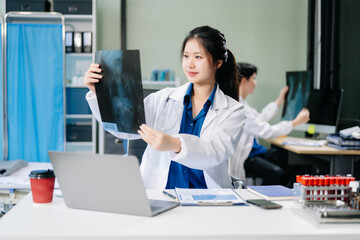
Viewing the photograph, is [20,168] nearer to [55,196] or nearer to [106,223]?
[55,196]

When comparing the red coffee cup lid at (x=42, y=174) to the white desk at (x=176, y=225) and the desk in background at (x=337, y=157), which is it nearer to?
the white desk at (x=176, y=225)

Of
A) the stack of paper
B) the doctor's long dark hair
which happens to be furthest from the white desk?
the doctor's long dark hair

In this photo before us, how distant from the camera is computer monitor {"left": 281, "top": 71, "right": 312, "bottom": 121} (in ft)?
14.1

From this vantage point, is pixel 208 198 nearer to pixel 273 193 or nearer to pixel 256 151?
pixel 273 193

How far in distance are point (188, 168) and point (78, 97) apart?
2716mm

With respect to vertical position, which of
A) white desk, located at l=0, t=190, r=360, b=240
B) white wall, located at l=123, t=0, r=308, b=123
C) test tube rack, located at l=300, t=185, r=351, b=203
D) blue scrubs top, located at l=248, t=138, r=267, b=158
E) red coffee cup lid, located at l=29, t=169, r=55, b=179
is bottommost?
blue scrubs top, located at l=248, t=138, r=267, b=158

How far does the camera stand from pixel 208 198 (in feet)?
5.10

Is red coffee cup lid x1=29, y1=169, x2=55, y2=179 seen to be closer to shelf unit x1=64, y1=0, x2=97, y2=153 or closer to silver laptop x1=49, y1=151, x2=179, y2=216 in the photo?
silver laptop x1=49, y1=151, x2=179, y2=216

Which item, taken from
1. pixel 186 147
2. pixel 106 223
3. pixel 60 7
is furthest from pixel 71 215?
pixel 60 7

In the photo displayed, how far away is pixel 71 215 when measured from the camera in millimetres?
1324

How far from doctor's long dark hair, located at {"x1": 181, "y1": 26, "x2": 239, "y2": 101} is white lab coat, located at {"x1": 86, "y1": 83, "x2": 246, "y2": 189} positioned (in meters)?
A: 0.10

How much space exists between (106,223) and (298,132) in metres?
3.95

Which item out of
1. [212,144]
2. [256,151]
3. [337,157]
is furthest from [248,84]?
[212,144]

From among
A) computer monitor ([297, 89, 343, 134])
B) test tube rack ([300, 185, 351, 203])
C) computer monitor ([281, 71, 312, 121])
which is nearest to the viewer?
test tube rack ([300, 185, 351, 203])
